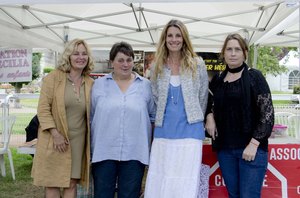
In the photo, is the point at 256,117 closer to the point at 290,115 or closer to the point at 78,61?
the point at 78,61

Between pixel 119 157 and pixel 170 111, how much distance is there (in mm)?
493

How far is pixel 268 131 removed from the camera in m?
2.38

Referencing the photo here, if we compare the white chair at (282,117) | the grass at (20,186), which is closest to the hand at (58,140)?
the grass at (20,186)

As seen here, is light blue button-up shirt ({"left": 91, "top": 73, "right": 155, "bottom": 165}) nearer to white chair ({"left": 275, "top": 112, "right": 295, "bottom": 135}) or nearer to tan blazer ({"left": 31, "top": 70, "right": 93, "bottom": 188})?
tan blazer ({"left": 31, "top": 70, "right": 93, "bottom": 188})

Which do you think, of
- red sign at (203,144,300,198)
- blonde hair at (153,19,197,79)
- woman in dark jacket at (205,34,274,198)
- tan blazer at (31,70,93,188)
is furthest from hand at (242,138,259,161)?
tan blazer at (31,70,93,188)

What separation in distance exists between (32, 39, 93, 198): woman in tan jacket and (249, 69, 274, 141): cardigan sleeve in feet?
3.89

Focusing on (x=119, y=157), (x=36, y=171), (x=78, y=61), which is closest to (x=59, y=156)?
(x=36, y=171)

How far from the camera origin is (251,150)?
7.86 feet

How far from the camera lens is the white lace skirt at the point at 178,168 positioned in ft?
8.16

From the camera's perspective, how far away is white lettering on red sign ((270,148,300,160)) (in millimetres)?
3088

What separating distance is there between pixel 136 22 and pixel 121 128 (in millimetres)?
4344

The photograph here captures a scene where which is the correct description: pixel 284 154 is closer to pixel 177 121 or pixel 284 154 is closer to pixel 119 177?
pixel 177 121

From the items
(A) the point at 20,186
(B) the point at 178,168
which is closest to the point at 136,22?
(A) the point at 20,186

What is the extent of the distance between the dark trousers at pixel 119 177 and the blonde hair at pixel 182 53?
0.67 metres
